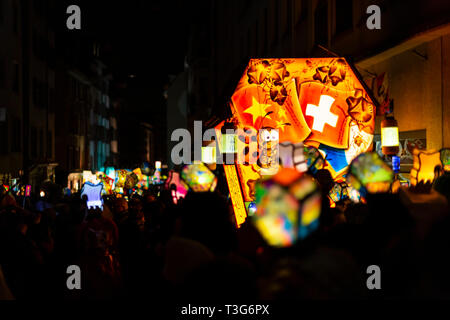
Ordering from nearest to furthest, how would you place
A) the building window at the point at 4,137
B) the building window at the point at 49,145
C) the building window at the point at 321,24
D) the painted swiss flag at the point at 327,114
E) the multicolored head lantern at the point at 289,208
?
the multicolored head lantern at the point at 289,208
the painted swiss flag at the point at 327,114
the building window at the point at 321,24
the building window at the point at 4,137
the building window at the point at 49,145

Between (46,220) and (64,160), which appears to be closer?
(46,220)

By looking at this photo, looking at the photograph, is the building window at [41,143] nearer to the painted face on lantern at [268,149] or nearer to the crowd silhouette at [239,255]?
the crowd silhouette at [239,255]

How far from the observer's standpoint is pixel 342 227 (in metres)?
5.90

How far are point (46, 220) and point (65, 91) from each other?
45.9 meters

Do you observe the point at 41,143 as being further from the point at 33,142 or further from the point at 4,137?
the point at 4,137

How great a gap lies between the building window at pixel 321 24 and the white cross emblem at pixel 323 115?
9.42 meters

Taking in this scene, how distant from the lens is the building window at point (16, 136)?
33931 mm

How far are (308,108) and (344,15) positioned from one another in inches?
314

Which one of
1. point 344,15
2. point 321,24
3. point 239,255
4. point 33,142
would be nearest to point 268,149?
point 239,255

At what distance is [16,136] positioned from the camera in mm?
34562

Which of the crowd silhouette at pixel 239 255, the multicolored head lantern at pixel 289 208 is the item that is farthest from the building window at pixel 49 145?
the multicolored head lantern at pixel 289 208
